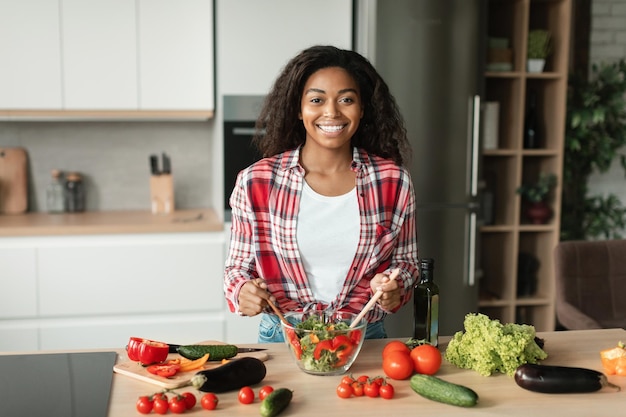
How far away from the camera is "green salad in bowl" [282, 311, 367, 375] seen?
157 cm

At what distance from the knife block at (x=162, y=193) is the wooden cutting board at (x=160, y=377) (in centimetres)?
224

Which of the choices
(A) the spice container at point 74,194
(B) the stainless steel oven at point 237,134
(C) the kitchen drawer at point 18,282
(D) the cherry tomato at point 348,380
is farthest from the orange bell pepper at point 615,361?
(A) the spice container at point 74,194

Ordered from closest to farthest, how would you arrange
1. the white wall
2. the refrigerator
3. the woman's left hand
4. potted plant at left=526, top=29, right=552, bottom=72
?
the woman's left hand → the refrigerator → potted plant at left=526, top=29, right=552, bottom=72 → the white wall

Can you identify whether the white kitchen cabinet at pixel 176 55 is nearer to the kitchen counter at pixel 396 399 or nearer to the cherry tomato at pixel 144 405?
the kitchen counter at pixel 396 399

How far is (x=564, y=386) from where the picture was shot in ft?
4.97

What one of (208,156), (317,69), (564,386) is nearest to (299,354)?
(564,386)

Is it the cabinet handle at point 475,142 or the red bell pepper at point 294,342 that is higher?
the cabinet handle at point 475,142

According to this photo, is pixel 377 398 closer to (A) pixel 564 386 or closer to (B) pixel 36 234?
(A) pixel 564 386

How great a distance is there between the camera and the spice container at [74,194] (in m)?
3.93

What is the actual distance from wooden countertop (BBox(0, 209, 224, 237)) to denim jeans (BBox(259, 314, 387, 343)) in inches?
60.2

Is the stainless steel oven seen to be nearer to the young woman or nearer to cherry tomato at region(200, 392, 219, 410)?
the young woman

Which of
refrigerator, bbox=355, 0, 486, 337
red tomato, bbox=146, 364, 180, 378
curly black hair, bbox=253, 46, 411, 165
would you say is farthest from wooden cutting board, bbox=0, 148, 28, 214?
red tomato, bbox=146, 364, 180, 378

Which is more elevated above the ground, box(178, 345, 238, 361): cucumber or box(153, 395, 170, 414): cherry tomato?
box(178, 345, 238, 361): cucumber

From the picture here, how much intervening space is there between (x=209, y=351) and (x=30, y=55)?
2.37m
